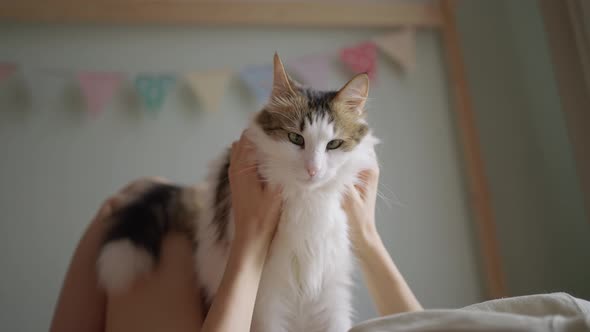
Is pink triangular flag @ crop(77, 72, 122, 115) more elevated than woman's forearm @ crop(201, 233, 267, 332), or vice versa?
pink triangular flag @ crop(77, 72, 122, 115)

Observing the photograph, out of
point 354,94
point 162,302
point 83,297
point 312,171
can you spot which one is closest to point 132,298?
point 162,302

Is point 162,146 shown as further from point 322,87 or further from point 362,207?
point 362,207

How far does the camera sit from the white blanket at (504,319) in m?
0.54

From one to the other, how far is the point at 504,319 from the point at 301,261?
0.57m

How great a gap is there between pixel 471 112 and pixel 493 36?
16.6 inches

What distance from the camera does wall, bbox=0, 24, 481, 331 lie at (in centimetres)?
182

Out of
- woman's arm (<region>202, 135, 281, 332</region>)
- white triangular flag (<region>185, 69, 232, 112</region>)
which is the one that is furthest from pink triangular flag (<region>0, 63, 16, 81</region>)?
woman's arm (<region>202, 135, 281, 332</region>)

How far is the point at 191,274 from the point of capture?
4.30 feet

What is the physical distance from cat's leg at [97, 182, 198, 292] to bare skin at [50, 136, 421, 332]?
0.16 ft

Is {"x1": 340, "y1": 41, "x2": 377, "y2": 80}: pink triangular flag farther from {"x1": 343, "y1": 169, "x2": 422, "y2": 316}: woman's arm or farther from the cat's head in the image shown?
{"x1": 343, "y1": 169, "x2": 422, "y2": 316}: woman's arm

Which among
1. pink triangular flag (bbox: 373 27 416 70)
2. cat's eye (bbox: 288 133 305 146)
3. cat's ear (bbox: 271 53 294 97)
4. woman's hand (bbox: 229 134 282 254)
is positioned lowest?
woman's hand (bbox: 229 134 282 254)

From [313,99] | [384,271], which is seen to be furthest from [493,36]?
[384,271]

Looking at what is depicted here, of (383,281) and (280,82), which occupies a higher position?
(280,82)

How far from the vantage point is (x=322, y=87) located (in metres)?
2.05
